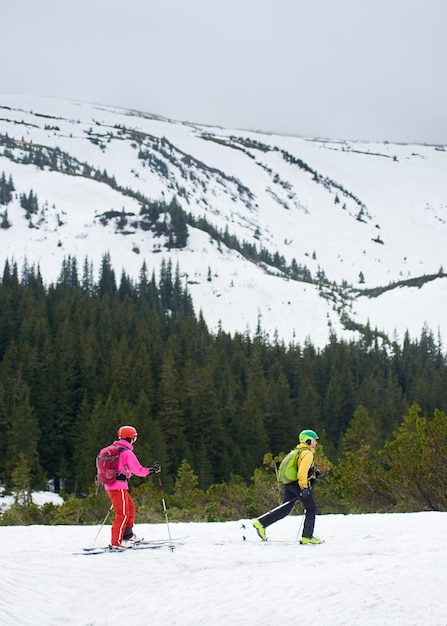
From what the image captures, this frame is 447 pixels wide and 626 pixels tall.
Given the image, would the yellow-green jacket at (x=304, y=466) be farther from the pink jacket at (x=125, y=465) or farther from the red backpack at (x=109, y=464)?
the red backpack at (x=109, y=464)

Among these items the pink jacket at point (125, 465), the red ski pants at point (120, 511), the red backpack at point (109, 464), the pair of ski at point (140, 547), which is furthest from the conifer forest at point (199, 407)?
the red backpack at point (109, 464)

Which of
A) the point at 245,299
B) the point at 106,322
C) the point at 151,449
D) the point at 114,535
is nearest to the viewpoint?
the point at 114,535

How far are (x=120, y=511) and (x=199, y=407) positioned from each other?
53.2 metres

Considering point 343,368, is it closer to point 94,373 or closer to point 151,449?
point 94,373

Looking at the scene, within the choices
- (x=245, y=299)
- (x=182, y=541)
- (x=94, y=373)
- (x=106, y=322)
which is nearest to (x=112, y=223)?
(x=245, y=299)

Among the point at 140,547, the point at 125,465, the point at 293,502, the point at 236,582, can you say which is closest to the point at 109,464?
the point at 125,465

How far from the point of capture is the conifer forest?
2247cm

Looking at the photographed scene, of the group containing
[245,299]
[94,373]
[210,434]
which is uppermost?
[245,299]

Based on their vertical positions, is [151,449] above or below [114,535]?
below

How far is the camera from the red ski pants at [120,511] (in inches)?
412

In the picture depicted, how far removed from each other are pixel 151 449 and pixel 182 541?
41108 mm

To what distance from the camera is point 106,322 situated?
90.2 meters

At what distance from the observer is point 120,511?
34.4ft

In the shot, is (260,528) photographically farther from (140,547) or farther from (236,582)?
(236,582)
